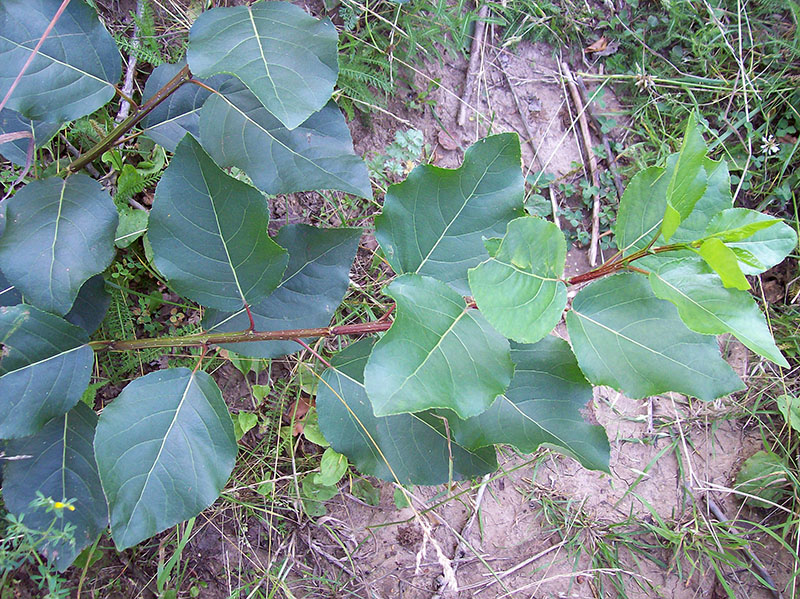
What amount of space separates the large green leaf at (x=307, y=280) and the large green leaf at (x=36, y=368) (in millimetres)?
436

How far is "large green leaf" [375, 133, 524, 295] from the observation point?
1384 mm

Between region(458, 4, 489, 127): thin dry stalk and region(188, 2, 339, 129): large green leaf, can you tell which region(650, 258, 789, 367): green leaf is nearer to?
region(188, 2, 339, 129): large green leaf

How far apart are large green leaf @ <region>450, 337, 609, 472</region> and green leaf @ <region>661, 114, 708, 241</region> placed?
1.42 ft

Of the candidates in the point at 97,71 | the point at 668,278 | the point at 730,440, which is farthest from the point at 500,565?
the point at 97,71

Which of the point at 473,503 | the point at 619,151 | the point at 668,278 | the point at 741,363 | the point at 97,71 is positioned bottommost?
the point at 473,503

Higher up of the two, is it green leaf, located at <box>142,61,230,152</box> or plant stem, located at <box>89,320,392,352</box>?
green leaf, located at <box>142,61,230,152</box>

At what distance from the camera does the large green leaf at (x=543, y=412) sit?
1384mm

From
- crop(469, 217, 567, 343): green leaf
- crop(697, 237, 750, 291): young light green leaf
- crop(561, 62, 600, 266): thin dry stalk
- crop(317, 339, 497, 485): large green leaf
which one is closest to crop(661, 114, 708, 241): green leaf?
crop(697, 237, 750, 291): young light green leaf

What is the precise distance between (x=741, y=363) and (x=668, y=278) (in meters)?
2.01

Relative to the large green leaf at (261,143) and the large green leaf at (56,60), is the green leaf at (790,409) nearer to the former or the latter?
the large green leaf at (261,143)

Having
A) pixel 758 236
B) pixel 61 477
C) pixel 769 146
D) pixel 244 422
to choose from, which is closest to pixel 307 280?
pixel 244 422

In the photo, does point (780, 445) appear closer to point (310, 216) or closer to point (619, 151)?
point (619, 151)

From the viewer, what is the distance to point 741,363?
8.93 feet

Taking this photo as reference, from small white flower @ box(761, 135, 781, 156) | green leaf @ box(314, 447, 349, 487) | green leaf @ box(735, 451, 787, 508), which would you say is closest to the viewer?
green leaf @ box(314, 447, 349, 487)
